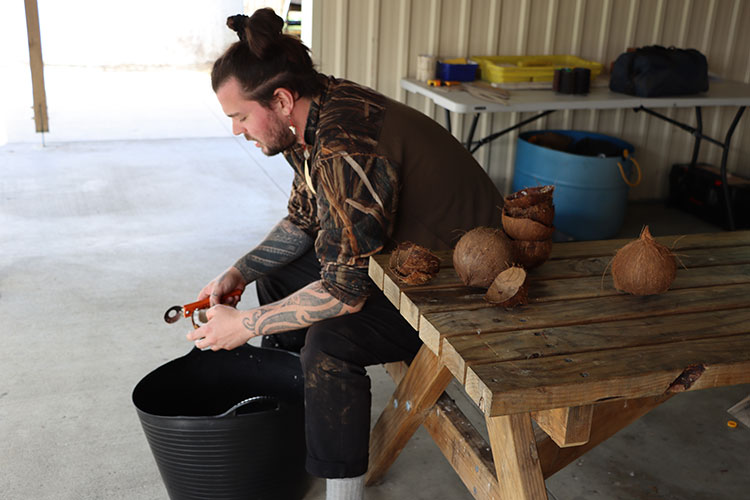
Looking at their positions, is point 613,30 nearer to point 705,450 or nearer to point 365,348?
point 705,450

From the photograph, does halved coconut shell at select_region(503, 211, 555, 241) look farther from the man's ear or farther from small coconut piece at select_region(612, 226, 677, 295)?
the man's ear

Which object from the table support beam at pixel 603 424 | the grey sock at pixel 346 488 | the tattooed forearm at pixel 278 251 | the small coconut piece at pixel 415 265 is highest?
the small coconut piece at pixel 415 265

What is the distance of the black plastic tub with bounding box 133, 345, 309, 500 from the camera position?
168 centimetres

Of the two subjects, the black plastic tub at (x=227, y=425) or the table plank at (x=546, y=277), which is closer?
the table plank at (x=546, y=277)

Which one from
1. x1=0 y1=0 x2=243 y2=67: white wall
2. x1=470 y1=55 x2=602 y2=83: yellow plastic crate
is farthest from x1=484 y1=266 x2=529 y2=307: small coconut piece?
x1=0 y1=0 x2=243 y2=67: white wall

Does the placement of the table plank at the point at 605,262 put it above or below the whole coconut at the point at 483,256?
below

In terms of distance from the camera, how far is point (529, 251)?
1.56m

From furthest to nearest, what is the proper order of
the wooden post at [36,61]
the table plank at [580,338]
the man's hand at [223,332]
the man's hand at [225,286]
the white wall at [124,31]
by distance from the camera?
the white wall at [124,31] < the wooden post at [36,61] < the man's hand at [225,286] < the man's hand at [223,332] < the table plank at [580,338]

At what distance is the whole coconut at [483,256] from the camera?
147cm

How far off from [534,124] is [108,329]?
268cm

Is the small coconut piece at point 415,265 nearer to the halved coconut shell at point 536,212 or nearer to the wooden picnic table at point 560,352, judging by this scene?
the wooden picnic table at point 560,352

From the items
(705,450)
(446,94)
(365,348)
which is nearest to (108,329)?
(365,348)

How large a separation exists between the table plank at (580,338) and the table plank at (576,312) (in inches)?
0.8

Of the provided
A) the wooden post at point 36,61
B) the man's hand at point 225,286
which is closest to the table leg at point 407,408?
the man's hand at point 225,286
